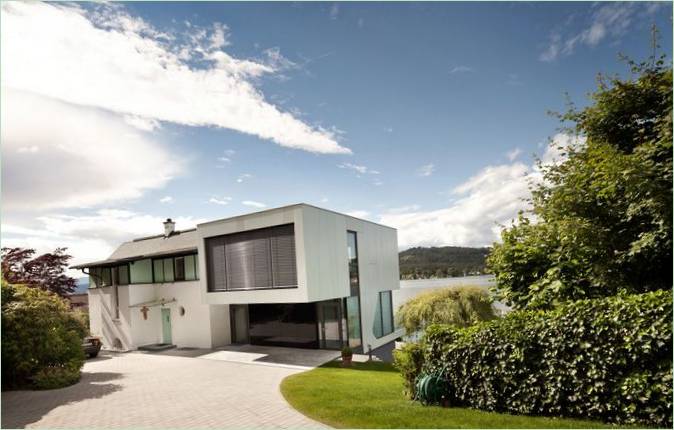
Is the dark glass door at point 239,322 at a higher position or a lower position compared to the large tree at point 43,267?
lower

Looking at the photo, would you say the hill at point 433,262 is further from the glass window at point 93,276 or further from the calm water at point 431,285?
the glass window at point 93,276

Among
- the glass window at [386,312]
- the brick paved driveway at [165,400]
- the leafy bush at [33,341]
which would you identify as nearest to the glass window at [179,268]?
the brick paved driveway at [165,400]

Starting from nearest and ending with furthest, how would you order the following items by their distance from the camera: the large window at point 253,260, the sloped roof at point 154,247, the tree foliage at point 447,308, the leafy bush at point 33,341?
the leafy bush at point 33,341 → the large window at point 253,260 → the tree foliage at point 447,308 → the sloped roof at point 154,247

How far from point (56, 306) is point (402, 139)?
13.5m

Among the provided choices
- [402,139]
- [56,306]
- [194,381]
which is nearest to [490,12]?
[402,139]

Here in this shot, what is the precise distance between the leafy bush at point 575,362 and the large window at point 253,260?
829cm

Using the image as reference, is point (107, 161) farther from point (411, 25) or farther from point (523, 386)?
point (523, 386)

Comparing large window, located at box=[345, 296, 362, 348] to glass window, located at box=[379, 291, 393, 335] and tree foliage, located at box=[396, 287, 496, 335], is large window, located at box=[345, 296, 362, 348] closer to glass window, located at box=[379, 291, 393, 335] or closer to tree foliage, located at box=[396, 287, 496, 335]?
tree foliage, located at box=[396, 287, 496, 335]

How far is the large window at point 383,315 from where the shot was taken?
22656 mm

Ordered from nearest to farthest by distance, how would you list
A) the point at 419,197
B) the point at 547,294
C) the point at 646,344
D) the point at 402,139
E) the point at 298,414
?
the point at 646,344
the point at 298,414
the point at 547,294
the point at 402,139
the point at 419,197

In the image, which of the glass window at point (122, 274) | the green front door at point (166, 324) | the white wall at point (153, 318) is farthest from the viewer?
the glass window at point (122, 274)

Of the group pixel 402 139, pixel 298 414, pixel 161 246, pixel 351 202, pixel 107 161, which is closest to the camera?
pixel 298 414

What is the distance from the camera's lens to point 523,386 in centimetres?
787

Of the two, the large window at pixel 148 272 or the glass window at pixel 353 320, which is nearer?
the glass window at pixel 353 320
